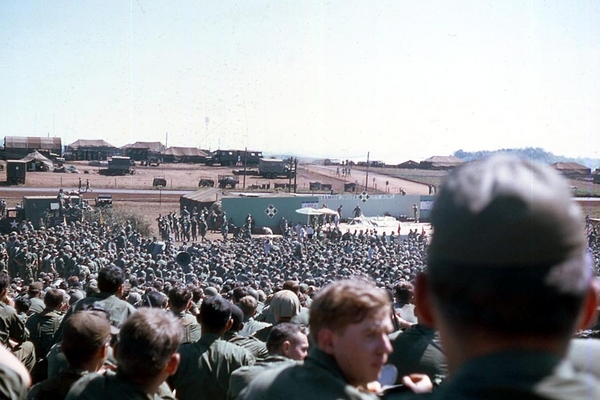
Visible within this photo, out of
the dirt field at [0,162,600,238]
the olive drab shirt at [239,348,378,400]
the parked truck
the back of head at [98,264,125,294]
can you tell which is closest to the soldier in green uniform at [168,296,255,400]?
the back of head at [98,264,125,294]

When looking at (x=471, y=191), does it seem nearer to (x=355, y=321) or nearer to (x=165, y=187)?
(x=355, y=321)

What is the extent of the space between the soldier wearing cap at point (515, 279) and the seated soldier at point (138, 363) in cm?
201

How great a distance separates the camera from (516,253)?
0.99 m

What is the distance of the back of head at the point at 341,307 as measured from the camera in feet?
7.34

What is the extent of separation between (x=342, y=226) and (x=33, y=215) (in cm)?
1779

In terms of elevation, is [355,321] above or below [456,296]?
below

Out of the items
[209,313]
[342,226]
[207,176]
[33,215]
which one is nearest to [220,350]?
[209,313]

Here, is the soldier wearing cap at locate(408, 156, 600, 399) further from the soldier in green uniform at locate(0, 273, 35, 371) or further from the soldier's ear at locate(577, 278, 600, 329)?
the soldier in green uniform at locate(0, 273, 35, 371)

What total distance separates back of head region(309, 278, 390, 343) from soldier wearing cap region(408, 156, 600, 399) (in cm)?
120

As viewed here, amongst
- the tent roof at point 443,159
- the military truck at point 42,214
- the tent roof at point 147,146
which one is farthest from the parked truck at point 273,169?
the tent roof at point 443,159

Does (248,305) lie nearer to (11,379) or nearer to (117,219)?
(11,379)

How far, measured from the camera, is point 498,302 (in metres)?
1.00

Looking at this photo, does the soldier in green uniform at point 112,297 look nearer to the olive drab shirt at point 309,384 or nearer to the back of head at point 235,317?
the back of head at point 235,317

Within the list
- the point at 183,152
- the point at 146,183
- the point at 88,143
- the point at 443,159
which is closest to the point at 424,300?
the point at 146,183
